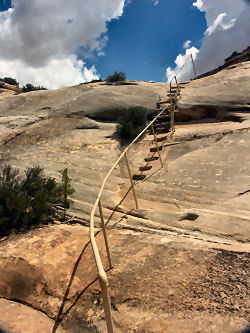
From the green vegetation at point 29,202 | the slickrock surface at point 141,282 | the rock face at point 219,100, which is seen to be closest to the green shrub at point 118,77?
the rock face at point 219,100

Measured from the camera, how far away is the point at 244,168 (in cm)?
534

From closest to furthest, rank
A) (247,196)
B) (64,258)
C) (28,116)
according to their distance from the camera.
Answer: (64,258)
(247,196)
(28,116)

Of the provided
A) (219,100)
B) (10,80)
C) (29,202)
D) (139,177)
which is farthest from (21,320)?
(10,80)

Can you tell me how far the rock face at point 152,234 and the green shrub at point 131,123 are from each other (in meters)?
0.54

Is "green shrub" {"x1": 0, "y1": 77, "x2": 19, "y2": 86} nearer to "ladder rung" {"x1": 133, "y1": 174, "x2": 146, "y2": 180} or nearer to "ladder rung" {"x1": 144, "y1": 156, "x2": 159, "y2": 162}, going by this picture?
"ladder rung" {"x1": 144, "y1": 156, "x2": 159, "y2": 162}

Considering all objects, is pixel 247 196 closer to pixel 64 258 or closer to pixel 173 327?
pixel 173 327

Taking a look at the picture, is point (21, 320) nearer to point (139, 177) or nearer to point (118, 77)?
point (139, 177)

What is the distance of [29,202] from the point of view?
4.92 meters

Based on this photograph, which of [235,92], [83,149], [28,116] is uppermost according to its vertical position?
[28,116]

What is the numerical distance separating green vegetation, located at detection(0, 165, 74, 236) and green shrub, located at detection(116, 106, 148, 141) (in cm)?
440

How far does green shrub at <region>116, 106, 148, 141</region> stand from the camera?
9.47 meters

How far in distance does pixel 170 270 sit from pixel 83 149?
6067mm

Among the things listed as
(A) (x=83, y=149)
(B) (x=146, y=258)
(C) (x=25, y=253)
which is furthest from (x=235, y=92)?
(C) (x=25, y=253)

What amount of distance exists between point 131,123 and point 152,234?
6.19 m
